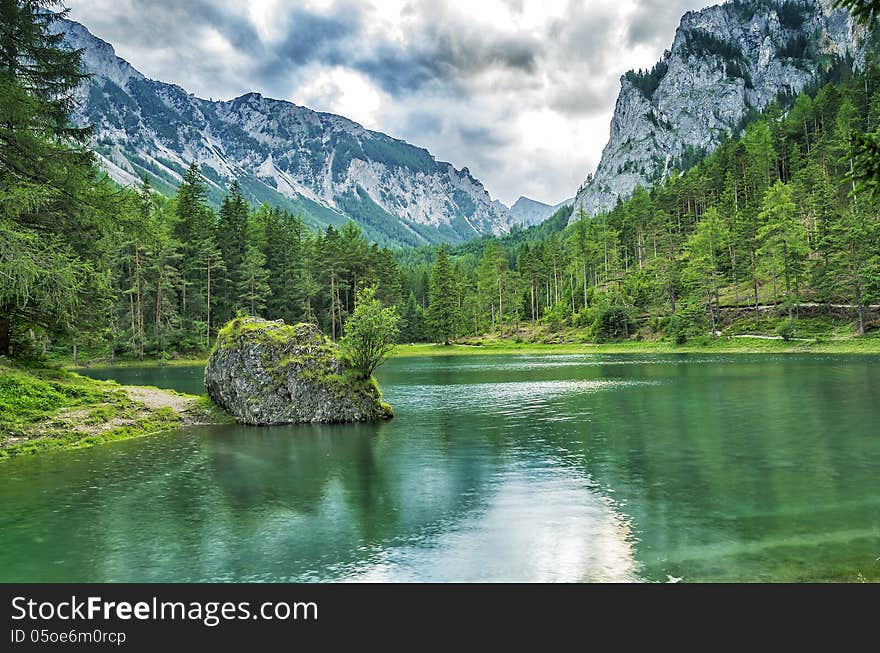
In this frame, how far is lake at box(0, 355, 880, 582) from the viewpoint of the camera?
31.1 feet

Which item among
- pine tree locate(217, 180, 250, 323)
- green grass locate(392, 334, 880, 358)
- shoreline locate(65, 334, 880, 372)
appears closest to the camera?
green grass locate(392, 334, 880, 358)

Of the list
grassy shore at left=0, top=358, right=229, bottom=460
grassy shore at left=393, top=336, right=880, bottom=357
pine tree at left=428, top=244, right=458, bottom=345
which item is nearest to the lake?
grassy shore at left=0, top=358, right=229, bottom=460

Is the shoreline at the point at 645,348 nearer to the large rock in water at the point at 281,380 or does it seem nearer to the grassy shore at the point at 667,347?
the grassy shore at the point at 667,347

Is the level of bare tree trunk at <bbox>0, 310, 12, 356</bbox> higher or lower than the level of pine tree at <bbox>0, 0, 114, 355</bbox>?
lower

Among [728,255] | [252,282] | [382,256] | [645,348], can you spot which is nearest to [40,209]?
[252,282]

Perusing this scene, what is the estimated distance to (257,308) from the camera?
263 ft

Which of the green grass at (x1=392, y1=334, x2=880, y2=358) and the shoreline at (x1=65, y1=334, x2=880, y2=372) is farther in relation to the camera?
the shoreline at (x1=65, y1=334, x2=880, y2=372)

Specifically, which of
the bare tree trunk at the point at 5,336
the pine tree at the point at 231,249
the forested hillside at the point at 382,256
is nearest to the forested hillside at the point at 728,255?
→ the forested hillside at the point at 382,256

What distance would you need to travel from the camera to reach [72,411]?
2278 cm

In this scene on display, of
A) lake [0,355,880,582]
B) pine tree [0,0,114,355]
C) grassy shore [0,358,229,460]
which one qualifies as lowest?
lake [0,355,880,582]

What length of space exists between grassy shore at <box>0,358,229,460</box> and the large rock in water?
6.07 ft

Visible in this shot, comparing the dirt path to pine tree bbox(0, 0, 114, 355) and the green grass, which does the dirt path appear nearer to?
pine tree bbox(0, 0, 114, 355)
